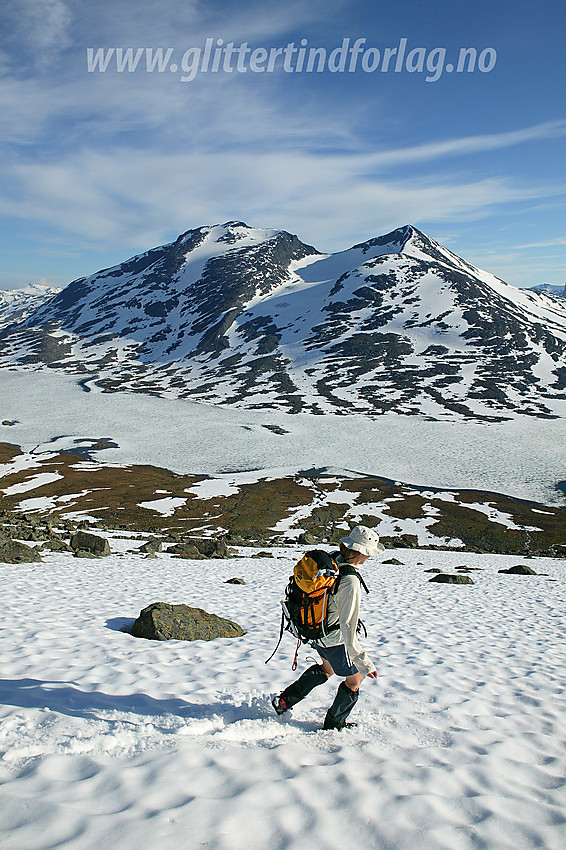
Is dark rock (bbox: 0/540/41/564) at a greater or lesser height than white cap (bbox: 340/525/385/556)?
lesser

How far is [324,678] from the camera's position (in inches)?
255

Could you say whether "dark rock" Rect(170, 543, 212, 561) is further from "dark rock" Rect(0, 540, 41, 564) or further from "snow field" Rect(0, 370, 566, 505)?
"snow field" Rect(0, 370, 566, 505)

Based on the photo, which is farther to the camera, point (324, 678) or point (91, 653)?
point (91, 653)

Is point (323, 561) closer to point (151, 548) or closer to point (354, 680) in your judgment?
point (354, 680)

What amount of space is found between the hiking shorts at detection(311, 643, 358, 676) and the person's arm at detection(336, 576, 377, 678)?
0.35 feet

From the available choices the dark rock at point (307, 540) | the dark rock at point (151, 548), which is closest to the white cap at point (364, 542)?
the dark rock at point (151, 548)

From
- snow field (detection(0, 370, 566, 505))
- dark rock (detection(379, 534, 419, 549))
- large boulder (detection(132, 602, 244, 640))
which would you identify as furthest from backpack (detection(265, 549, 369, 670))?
snow field (detection(0, 370, 566, 505))

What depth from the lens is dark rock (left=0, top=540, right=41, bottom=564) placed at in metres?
21.0

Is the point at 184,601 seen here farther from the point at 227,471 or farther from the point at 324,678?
the point at 227,471

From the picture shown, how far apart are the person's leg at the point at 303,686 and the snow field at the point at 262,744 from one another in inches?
11.9

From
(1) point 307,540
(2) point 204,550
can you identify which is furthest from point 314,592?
(1) point 307,540

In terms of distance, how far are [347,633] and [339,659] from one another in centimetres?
48

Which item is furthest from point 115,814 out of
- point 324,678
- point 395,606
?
point 395,606

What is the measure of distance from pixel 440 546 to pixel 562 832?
42.3 meters
